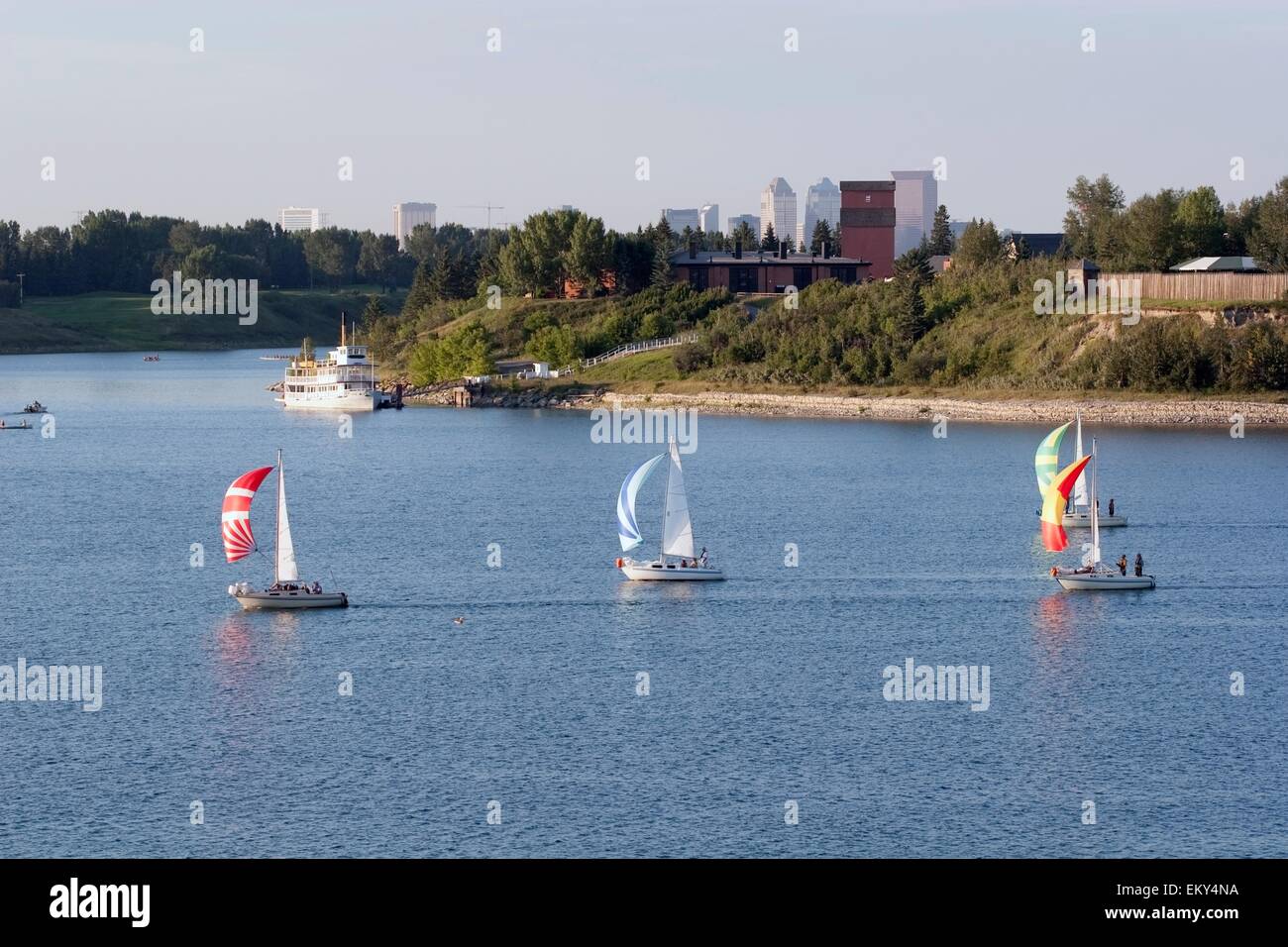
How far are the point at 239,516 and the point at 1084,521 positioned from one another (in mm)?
38634

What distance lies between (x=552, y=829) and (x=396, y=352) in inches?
6024

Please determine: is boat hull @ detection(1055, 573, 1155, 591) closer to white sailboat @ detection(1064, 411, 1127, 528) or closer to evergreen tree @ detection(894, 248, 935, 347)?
white sailboat @ detection(1064, 411, 1127, 528)

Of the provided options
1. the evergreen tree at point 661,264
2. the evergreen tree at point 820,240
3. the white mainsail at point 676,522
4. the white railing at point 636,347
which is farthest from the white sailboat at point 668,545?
the evergreen tree at point 820,240

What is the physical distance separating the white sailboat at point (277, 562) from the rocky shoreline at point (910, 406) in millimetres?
79718

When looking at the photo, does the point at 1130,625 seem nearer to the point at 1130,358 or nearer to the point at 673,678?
the point at 673,678

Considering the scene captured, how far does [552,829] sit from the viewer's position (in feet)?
108

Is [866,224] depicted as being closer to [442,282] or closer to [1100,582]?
[442,282]

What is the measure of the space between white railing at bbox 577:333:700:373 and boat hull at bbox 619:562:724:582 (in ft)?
301

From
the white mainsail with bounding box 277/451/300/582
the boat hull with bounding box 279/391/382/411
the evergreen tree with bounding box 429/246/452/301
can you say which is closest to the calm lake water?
the white mainsail with bounding box 277/451/300/582

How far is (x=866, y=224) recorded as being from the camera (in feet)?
610

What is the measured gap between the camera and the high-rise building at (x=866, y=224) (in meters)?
186

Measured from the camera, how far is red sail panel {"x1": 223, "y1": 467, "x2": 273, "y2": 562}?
56000 mm

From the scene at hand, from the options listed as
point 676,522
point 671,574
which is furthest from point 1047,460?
point 671,574
